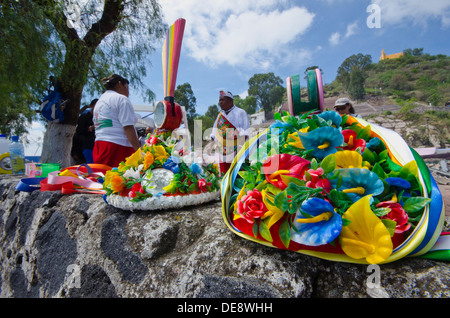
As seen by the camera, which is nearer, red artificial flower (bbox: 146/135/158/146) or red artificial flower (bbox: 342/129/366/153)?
red artificial flower (bbox: 342/129/366/153)

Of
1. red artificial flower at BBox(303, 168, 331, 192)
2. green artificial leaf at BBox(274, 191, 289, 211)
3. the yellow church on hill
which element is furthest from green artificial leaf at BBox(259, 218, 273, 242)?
the yellow church on hill

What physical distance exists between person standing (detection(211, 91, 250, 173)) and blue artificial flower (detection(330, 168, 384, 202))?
9.63 ft

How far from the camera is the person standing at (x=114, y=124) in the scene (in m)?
2.33

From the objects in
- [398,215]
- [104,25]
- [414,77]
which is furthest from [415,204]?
[414,77]

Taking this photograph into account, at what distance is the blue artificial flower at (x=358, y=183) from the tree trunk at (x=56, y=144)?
6291 mm

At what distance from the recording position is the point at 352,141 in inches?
43.1

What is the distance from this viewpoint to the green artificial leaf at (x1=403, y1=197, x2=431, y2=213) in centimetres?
81

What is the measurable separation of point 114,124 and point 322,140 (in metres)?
2.07

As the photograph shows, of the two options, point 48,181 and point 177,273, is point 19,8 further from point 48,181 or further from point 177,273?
point 177,273

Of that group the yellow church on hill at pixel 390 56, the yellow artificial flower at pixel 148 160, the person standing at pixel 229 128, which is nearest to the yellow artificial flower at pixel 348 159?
the yellow artificial flower at pixel 148 160

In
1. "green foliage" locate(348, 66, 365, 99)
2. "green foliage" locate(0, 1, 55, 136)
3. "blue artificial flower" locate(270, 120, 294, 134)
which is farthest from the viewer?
"green foliage" locate(348, 66, 365, 99)

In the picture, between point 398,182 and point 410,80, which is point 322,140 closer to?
point 398,182

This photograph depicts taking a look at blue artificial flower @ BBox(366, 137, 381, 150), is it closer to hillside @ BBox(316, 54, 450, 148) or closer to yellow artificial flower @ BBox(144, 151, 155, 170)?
yellow artificial flower @ BBox(144, 151, 155, 170)
